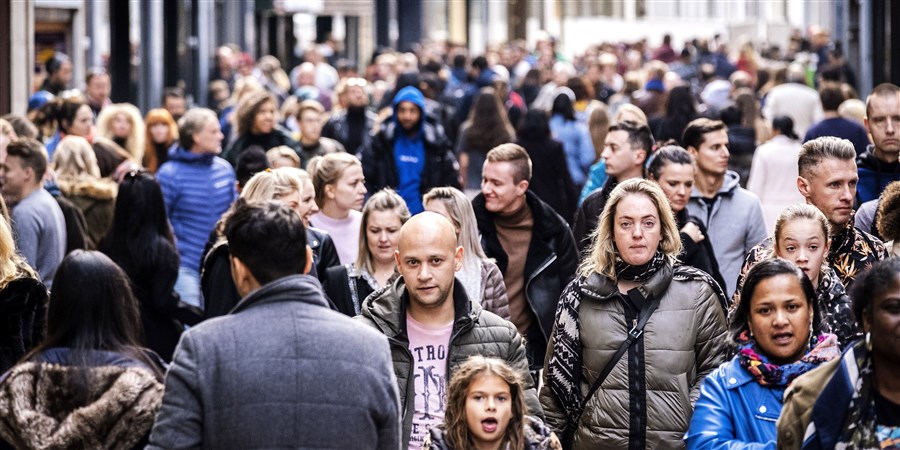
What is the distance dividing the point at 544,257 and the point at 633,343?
2.13m

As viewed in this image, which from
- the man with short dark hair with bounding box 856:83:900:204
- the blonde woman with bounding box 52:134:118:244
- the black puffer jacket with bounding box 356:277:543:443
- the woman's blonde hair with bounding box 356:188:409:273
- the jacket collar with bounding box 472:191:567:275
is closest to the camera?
the black puffer jacket with bounding box 356:277:543:443

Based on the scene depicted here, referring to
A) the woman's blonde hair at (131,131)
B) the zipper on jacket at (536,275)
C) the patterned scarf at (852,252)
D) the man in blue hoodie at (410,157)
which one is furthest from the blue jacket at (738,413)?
the woman's blonde hair at (131,131)

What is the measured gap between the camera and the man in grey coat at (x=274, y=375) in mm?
4492

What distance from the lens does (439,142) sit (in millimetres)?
12344

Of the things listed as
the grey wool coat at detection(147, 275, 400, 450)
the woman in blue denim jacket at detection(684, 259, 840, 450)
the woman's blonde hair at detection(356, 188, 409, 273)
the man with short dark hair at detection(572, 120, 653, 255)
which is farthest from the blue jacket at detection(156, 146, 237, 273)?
the grey wool coat at detection(147, 275, 400, 450)

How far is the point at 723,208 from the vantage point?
28.8 ft

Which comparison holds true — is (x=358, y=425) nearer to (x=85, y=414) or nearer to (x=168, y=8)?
(x=85, y=414)

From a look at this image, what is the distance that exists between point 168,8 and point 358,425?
19.5 meters

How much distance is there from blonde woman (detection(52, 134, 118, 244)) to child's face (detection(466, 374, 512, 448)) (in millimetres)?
5775

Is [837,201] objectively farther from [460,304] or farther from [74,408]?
[74,408]

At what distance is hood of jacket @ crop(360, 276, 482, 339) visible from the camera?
5.88 meters

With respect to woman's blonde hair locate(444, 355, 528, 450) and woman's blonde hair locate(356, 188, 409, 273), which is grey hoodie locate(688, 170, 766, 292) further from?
woman's blonde hair locate(444, 355, 528, 450)

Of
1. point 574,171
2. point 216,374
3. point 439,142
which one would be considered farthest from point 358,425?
point 574,171

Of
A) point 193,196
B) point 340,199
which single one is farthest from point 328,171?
point 193,196
